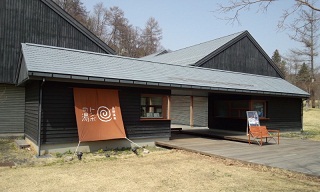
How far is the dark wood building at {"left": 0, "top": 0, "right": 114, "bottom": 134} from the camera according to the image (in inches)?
495

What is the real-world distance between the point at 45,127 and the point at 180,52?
681 inches

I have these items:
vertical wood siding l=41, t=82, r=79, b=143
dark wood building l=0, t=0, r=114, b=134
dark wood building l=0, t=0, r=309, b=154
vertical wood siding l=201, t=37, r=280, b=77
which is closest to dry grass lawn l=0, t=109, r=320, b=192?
vertical wood siding l=41, t=82, r=79, b=143

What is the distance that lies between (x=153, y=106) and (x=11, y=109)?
6.58 m

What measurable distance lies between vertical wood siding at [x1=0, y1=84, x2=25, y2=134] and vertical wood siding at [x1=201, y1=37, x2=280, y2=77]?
454 inches

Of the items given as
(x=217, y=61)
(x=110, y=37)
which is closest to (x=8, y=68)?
(x=217, y=61)

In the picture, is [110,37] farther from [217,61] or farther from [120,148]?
[120,148]

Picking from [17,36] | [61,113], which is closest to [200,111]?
[17,36]

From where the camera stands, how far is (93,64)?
1059 cm

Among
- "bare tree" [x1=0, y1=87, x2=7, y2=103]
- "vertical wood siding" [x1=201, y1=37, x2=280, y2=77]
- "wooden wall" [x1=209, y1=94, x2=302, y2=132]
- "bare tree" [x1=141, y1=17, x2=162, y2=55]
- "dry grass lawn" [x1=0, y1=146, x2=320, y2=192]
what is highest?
"bare tree" [x1=141, y1=17, x2=162, y2=55]

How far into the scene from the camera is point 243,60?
20.8 meters

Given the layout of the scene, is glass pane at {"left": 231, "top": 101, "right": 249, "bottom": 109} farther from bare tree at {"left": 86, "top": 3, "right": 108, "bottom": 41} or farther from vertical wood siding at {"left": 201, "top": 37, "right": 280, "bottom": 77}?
bare tree at {"left": 86, "top": 3, "right": 108, "bottom": 41}

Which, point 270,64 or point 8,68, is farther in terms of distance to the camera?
point 270,64

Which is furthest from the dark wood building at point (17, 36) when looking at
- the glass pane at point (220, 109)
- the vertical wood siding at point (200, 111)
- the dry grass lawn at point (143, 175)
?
the vertical wood siding at point (200, 111)

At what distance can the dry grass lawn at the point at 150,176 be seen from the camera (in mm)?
5449
